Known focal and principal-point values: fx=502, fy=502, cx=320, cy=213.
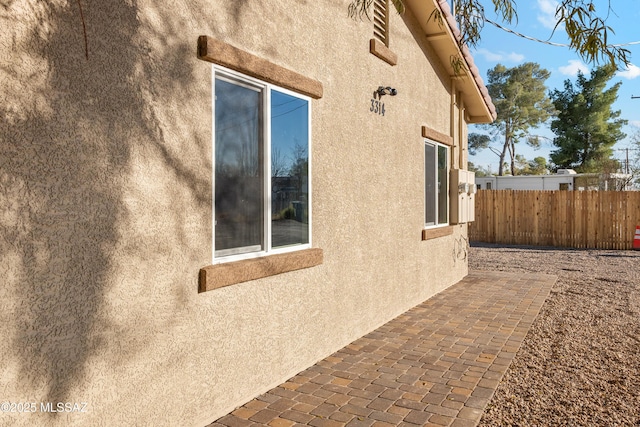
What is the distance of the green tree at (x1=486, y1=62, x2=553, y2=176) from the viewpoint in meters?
40.6

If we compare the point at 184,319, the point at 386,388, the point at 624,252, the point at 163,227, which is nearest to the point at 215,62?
the point at 163,227

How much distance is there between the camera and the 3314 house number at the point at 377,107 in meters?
6.26

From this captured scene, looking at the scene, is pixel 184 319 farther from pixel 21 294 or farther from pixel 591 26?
pixel 591 26

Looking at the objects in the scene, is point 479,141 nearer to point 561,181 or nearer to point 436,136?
point 561,181

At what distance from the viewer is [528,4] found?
173 inches

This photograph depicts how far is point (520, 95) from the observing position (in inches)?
1593

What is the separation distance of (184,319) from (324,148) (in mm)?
2388

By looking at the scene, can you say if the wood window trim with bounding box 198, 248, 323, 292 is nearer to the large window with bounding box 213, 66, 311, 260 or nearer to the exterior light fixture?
the large window with bounding box 213, 66, 311, 260

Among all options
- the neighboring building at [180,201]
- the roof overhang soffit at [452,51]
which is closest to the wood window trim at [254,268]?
the neighboring building at [180,201]

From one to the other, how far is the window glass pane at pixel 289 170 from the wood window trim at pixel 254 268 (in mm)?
163

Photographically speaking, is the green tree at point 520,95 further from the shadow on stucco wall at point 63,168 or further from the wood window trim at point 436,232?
the shadow on stucco wall at point 63,168

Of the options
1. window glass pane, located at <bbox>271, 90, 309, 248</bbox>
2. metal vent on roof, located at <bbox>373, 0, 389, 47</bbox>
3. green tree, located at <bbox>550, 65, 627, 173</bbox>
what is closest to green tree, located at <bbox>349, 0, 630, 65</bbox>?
window glass pane, located at <bbox>271, 90, 309, 248</bbox>

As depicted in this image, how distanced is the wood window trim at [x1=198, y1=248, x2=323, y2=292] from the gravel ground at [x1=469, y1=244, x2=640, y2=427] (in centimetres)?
200

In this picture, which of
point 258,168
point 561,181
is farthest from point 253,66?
point 561,181
